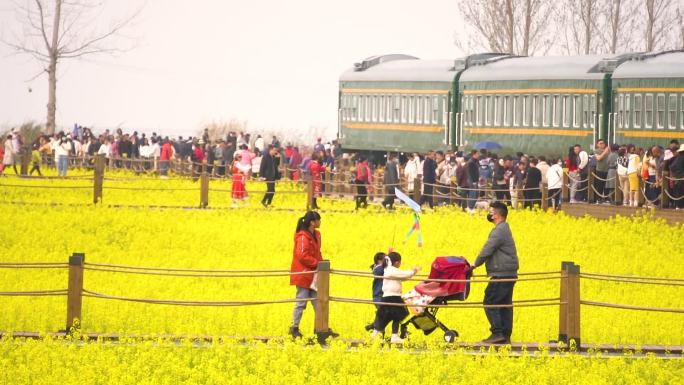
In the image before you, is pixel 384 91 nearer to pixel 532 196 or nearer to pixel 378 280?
pixel 532 196

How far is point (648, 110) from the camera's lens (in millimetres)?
46406

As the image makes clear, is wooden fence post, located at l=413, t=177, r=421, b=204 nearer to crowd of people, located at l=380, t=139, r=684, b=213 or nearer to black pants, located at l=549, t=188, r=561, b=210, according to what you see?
crowd of people, located at l=380, t=139, r=684, b=213

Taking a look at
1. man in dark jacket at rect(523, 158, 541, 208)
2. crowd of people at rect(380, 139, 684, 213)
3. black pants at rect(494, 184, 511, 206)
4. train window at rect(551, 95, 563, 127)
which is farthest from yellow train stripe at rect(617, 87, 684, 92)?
man in dark jacket at rect(523, 158, 541, 208)

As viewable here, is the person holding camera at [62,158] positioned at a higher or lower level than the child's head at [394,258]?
higher

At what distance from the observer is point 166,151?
59.7m

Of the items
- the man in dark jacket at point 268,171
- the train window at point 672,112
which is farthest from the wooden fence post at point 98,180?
the train window at point 672,112

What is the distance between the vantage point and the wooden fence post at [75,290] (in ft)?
71.1

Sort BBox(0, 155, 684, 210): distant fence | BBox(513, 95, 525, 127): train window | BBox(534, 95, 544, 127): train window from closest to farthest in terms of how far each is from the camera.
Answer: BBox(0, 155, 684, 210): distant fence
BBox(534, 95, 544, 127): train window
BBox(513, 95, 525, 127): train window

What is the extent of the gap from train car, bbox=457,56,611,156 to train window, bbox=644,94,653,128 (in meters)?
2.14

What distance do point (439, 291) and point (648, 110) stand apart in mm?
26355

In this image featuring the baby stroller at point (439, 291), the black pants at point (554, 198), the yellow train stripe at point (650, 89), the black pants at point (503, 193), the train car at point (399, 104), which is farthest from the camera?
the train car at point (399, 104)

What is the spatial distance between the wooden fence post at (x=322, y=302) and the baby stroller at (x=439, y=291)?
3.28 feet

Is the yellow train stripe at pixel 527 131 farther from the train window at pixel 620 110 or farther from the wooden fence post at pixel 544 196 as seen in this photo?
the wooden fence post at pixel 544 196

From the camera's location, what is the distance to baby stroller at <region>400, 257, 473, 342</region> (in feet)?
69.6
